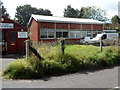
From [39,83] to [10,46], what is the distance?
11.7 m

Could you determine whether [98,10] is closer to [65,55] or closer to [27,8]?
[27,8]

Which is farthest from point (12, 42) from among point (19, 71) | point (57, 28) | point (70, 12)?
point (70, 12)

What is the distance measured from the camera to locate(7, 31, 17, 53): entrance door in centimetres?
1806

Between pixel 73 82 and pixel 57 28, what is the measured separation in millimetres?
21100

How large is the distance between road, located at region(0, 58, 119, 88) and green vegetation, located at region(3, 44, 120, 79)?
0.50m

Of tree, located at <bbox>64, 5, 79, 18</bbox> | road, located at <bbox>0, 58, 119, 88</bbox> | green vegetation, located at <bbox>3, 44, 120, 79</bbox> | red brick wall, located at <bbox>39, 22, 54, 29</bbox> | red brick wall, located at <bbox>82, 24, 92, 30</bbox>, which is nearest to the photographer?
road, located at <bbox>0, 58, 119, 88</bbox>

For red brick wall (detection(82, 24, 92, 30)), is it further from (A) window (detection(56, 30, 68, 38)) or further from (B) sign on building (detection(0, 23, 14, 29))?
(B) sign on building (detection(0, 23, 14, 29))

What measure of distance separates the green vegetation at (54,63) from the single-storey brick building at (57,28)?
15.9 meters

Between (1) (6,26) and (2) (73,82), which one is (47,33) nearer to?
(1) (6,26)

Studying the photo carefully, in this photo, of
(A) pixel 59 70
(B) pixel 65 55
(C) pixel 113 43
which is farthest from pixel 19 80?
(C) pixel 113 43

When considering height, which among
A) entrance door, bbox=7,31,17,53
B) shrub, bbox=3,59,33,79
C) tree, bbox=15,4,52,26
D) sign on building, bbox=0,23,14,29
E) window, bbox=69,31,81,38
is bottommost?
shrub, bbox=3,59,33,79

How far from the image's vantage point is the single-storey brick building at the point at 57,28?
2650cm

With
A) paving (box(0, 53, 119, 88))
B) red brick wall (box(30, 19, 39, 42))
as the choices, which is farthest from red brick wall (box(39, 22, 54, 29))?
paving (box(0, 53, 119, 88))

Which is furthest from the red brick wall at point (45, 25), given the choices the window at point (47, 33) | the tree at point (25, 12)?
the tree at point (25, 12)
